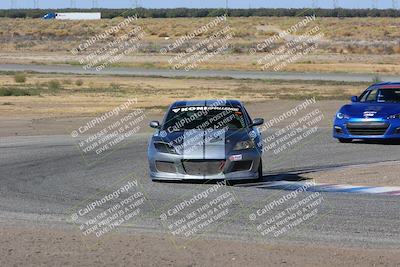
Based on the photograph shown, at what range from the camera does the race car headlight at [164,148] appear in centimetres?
1603

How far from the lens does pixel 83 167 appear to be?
1858 cm

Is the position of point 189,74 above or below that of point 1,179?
below

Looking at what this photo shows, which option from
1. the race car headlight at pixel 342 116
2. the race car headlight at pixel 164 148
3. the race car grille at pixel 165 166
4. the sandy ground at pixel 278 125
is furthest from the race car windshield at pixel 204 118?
the race car headlight at pixel 342 116

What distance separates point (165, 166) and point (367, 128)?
26.9 feet

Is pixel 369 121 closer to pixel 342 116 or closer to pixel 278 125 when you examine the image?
pixel 342 116

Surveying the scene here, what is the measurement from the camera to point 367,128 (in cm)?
2291

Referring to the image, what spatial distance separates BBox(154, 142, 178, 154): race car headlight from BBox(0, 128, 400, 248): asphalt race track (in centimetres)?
53

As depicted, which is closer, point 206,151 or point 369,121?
point 206,151

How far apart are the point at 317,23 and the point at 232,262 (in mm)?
123755

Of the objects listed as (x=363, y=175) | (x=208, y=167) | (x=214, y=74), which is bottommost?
(x=214, y=74)

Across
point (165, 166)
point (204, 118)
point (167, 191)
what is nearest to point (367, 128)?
point (204, 118)

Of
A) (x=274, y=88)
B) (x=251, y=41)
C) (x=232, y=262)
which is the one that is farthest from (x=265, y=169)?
(x=251, y=41)

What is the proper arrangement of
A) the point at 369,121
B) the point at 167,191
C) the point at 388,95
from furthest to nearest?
1. the point at 388,95
2. the point at 369,121
3. the point at 167,191

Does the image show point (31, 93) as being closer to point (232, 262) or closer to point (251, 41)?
point (232, 262)
